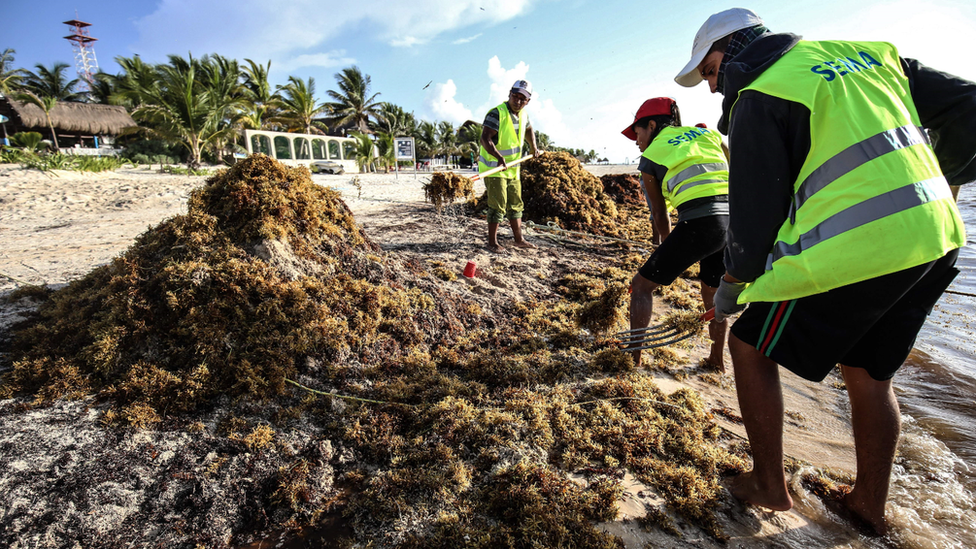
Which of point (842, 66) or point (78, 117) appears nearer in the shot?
point (842, 66)

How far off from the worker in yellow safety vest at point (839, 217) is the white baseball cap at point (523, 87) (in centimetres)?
400

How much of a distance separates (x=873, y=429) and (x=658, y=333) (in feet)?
3.75

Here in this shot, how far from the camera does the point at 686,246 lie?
8.69 ft

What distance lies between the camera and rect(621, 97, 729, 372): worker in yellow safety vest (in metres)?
2.66

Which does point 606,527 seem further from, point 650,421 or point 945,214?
point 945,214

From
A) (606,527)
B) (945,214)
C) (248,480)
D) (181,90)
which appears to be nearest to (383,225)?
(248,480)

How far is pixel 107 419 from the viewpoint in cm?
213

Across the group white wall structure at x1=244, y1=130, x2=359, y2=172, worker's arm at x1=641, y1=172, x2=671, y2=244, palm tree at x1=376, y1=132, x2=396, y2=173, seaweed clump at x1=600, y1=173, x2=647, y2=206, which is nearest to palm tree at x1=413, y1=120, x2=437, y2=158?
white wall structure at x1=244, y1=130, x2=359, y2=172

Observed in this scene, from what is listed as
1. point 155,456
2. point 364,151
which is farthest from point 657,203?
point 364,151

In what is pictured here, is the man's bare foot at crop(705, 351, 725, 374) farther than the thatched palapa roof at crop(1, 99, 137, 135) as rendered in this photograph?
No

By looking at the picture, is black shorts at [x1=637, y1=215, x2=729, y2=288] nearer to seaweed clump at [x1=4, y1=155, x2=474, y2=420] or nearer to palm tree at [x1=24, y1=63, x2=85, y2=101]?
seaweed clump at [x1=4, y1=155, x2=474, y2=420]

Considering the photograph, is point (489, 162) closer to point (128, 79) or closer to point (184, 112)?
point (184, 112)

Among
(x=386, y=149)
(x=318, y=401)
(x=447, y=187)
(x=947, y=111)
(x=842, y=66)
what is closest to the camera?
(x=842, y=66)

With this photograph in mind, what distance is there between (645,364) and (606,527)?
157 cm
